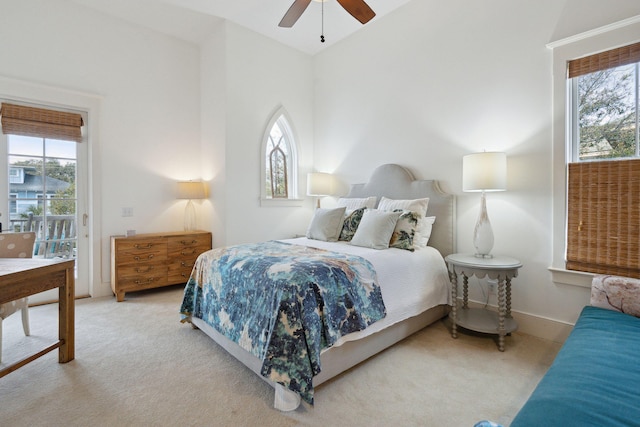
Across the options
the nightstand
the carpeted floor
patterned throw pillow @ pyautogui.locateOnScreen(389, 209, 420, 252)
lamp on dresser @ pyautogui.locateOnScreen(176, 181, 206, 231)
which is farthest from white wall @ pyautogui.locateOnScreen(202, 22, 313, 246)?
the nightstand

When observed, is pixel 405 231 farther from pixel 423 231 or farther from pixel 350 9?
pixel 350 9

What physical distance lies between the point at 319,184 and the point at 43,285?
120 inches

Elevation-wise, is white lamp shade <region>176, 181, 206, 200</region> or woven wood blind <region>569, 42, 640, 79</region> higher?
woven wood blind <region>569, 42, 640, 79</region>

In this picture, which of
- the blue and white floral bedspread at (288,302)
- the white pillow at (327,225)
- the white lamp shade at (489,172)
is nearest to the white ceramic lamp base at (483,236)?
the white lamp shade at (489,172)

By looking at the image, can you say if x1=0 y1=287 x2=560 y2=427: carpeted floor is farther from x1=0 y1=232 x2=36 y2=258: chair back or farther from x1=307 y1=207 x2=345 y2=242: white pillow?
x1=307 y1=207 x2=345 y2=242: white pillow

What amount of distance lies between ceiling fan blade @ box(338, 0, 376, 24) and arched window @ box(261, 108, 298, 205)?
2024 mm

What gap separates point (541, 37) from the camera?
102 inches

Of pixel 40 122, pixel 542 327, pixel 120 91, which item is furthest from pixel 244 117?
pixel 542 327

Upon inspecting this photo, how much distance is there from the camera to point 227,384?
1937 mm

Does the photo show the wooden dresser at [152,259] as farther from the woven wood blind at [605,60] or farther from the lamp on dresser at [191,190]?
the woven wood blind at [605,60]

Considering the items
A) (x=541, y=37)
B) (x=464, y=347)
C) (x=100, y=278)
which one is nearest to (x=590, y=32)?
(x=541, y=37)

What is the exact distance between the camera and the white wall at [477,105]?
2.57 metres

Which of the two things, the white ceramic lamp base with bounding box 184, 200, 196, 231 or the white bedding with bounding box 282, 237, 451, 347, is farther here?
the white ceramic lamp base with bounding box 184, 200, 196, 231

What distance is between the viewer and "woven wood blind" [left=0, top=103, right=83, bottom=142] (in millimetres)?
3178
